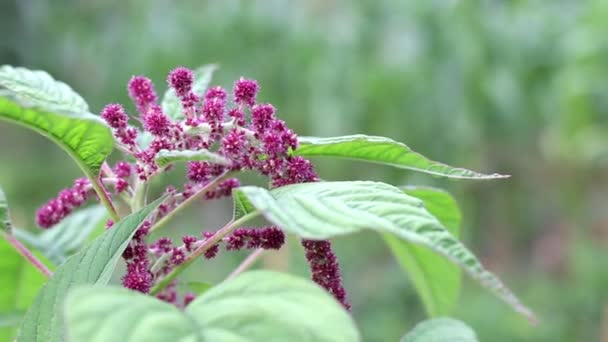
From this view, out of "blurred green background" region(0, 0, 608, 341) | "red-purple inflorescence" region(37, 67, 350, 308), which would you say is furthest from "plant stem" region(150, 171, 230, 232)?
"blurred green background" region(0, 0, 608, 341)

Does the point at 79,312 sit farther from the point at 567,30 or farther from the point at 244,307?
the point at 567,30

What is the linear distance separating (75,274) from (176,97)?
0.25 meters

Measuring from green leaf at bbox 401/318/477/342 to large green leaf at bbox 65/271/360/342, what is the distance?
0.75 feet

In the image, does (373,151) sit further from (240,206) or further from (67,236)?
(67,236)

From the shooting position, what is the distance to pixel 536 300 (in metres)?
3.22

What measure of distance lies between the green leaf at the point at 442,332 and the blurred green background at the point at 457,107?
216cm

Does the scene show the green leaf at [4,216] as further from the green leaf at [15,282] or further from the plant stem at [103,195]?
the green leaf at [15,282]

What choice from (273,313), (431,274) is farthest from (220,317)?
(431,274)

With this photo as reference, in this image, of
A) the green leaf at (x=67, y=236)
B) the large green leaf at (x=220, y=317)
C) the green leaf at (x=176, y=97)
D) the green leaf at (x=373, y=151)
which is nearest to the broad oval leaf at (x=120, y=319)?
the large green leaf at (x=220, y=317)

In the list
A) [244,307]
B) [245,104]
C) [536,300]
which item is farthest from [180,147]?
[536,300]

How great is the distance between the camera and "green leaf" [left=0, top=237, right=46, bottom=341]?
2.87 ft

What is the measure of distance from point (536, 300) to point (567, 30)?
1.61 metres

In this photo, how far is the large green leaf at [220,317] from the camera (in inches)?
14.6

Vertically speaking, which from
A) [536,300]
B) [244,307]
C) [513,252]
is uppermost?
[244,307]
